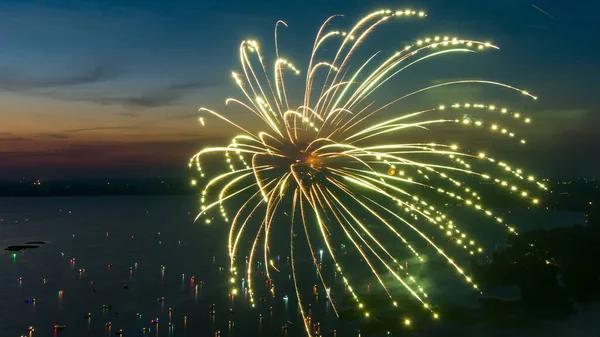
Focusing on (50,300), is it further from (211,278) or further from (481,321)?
(481,321)

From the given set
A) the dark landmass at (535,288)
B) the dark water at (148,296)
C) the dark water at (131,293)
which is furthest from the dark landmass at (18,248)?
the dark landmass at (535,288)

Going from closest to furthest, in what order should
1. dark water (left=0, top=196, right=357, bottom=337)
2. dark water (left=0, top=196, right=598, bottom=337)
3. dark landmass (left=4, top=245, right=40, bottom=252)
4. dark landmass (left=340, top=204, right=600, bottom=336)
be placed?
dark landmass (left=340, top=204, right=600, bottom=336), dark water (left=0, top=196, right=598, bottom=337), dark water (left=0, top=196, right=357, bottom=337), dark landmass (left=4, top=245, right=40, bottom=252)

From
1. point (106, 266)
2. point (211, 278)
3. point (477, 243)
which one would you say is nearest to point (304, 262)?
point (211, 278)

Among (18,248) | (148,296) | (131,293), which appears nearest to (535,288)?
(148,296)

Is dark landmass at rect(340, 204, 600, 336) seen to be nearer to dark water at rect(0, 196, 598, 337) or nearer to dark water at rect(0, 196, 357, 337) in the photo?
dark water at rect(0, 196, 598, 337)

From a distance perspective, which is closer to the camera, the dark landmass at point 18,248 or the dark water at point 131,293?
the dark water at point 131,293

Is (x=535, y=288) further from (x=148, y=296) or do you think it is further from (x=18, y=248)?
(x=18, y=248)

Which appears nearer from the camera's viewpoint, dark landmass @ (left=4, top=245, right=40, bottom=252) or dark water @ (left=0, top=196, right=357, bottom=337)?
dark water @ (left=0, top=196, right=357, bottom=337)

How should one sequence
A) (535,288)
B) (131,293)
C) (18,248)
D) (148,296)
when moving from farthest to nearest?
1. (18,248)
2. (131,293)
3. (148,296)
4. (535,288)

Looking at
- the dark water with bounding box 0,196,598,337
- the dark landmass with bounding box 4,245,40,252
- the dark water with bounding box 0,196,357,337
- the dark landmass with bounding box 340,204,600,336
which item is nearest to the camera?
the dark landmass with bounding box 340,204,600,336

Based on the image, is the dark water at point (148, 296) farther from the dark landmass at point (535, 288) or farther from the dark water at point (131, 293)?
the dark landmass at point (535, 288)

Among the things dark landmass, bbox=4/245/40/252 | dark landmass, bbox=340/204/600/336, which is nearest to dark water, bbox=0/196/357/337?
dark landmass, bbox=4/245/40/252
